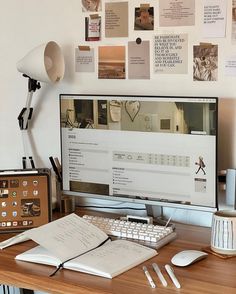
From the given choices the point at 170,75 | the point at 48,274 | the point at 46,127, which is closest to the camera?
the point at 48,274

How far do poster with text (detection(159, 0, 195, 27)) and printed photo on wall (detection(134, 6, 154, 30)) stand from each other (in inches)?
1.6

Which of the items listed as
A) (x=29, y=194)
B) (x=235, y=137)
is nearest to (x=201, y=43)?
(x=235, y=137)

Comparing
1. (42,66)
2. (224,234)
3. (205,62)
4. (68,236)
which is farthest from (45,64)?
(224,234)

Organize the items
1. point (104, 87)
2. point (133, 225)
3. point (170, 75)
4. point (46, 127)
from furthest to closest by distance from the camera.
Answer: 1. point (46, 127)
2. point (104, 87)
3. point (170, 75)
4. point (133, 225)

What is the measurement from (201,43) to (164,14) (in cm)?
18

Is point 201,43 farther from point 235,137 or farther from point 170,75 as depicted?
point 235,137

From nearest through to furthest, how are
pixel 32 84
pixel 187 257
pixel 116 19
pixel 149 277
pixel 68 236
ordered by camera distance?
pixel 149 277 < pixel 187 257 < pixel 68 236 < pixel 116 19 < pixel 32 84

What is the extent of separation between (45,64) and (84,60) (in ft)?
0.59

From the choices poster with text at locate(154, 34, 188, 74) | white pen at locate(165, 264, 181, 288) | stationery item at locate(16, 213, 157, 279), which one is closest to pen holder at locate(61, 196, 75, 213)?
stationery item at locate(16, 213, 157, 279)

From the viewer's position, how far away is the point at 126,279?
5.29ft

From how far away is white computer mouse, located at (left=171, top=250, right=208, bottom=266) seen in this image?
1.69 meters

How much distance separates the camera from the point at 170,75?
84.4 inches

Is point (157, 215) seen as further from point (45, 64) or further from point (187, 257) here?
→ point (45, 64)

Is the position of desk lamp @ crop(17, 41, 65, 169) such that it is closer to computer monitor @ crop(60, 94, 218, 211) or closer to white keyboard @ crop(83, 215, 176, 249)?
computer monitor @ crop(60, 94, 218, 211)
